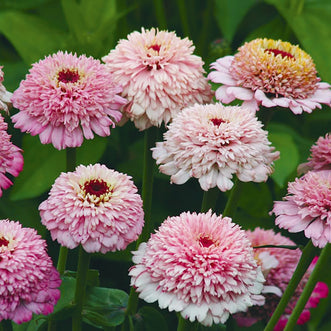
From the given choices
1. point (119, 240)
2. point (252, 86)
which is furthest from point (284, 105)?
point (119, 240)

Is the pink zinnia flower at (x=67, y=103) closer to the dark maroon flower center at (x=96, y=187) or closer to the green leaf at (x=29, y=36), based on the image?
the dark maroon flower center at (x=96, y=187)

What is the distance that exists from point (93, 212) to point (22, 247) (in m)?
0.06

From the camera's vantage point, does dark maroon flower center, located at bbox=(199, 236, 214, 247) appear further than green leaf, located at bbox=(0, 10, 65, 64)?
No

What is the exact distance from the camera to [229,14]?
1.20m

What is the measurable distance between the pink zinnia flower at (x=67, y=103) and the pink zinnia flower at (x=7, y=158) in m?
0.03

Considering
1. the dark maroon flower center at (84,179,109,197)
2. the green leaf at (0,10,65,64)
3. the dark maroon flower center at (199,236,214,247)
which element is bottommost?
the dark maroon flower center at (199,236,214,247)

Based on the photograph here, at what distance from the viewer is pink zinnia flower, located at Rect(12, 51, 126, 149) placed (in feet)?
2.09

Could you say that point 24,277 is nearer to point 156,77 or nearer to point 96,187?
point 96,187

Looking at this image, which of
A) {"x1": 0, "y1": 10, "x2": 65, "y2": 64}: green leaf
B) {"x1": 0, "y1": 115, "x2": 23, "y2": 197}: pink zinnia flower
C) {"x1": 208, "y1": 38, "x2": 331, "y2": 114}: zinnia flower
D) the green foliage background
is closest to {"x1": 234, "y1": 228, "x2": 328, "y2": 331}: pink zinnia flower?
the green foliage background

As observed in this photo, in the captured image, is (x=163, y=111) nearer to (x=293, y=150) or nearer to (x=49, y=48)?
(x=293, y=150)

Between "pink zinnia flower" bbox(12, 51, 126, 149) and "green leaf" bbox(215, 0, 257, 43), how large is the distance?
1.78 ft

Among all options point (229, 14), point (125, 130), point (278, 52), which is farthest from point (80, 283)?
point (229, 14)

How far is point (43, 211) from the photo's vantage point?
1.91 ft

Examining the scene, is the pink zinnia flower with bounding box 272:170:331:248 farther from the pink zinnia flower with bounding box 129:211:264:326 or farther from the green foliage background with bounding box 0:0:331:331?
the green foliage background with bounding box 0:0:331:331
